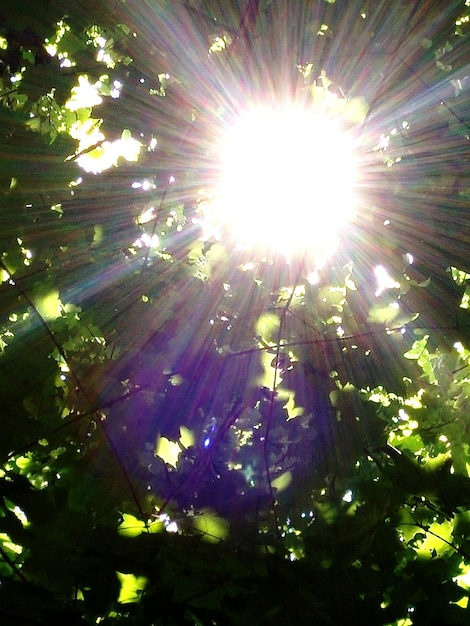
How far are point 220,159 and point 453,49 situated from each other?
4.03ft

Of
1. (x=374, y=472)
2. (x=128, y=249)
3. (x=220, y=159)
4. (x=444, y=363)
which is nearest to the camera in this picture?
(x=374, y=472)

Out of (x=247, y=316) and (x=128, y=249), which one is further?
(x=128, y=249)

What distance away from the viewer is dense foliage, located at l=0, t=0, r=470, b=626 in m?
1.77

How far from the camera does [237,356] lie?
7.11 ft

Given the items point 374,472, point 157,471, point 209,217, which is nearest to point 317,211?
point 209,217

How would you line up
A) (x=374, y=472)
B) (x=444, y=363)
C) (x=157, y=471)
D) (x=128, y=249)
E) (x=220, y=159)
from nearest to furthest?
(x=157, y=471)
(x=374, y=472)
(x=128, y=249)
(x=444, y=363)
(x=220, y=159)

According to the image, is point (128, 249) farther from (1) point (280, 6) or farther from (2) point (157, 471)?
(1) point (280, 6)

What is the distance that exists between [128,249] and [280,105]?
1107 mm

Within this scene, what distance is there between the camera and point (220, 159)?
282cm

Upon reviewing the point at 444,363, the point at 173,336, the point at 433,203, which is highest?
the point at 433,203

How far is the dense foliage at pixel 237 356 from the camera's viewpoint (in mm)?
A: 1766

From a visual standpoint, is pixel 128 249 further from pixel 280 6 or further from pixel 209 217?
pixel 280 6

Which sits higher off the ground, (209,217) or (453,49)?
(453,49)

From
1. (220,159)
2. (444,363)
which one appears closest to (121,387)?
(220,159)
